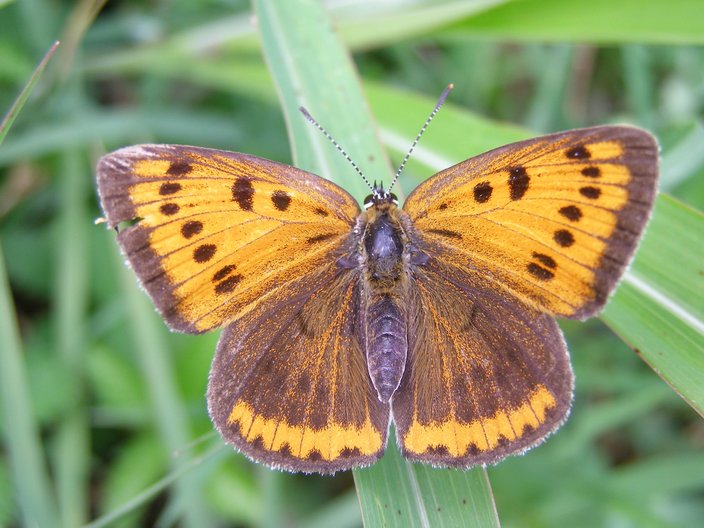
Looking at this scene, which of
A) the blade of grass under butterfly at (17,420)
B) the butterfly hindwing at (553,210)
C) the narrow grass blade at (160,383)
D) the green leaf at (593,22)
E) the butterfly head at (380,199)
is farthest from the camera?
the narrow grass blade at (160,383)

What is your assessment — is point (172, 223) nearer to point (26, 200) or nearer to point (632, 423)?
point (26, 200)

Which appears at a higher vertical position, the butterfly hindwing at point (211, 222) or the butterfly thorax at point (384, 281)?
the butterfly hindwing at point (211, 222)

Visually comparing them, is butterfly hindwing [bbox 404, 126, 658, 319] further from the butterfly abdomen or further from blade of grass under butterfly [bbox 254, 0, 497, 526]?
blade of grass under butterfly [bbox 254, 0, 497, 526]

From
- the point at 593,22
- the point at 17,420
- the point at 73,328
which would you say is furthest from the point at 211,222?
the point at 593,22

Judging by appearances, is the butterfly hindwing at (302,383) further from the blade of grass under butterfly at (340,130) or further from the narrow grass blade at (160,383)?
the narrow grass blade at (160,383)

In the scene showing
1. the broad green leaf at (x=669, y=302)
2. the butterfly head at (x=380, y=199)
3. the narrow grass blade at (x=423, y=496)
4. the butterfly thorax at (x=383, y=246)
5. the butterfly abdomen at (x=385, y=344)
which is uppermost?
the butterfly head at (x=380, y=199)

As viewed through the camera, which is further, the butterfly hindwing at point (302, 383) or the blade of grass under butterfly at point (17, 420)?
the blade of grass under butterfly at point (17, 420)

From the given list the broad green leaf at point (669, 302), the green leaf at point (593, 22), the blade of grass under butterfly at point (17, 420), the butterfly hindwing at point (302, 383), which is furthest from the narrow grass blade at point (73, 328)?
the broad green leaf at point (669, 302)

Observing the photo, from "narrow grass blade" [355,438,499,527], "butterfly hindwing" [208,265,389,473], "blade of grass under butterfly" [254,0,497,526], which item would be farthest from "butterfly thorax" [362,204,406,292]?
"narrow grass blade" [355,438,499,527]

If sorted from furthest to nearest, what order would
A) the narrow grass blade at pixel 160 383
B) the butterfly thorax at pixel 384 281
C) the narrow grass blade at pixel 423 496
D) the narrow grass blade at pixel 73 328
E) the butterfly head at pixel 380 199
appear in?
the narrow grass blade at pixel 73 328 < the narrow grass blade at pixel 160 383 < the butterfly head at pixel 380 199 < the butterfly thorax at pixel 384 281 < the narrow grass blade at pixel 423 496
